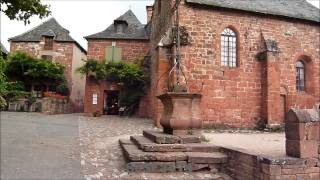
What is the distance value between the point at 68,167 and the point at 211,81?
966 cm

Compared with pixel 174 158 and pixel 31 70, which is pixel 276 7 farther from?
pixel 31 70

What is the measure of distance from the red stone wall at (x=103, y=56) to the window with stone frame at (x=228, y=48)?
7621mm

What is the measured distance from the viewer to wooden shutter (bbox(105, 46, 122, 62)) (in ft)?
79.3

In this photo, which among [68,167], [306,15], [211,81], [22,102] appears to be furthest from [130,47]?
[68,167]

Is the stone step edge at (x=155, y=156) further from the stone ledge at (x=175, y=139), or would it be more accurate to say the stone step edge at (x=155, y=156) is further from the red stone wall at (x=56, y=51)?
A: the red stone wall at (x=56, y=51)

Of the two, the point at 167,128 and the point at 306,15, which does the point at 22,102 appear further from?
the point at 306,15

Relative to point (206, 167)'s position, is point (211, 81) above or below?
above

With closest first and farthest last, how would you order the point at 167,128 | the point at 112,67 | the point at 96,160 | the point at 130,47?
the point at 96,160 → the point at 167,128 → the point at 112,67 → the point at 130,47

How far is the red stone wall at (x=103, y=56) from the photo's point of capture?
908 inches

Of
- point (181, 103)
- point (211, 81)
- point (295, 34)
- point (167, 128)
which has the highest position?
point (295, 34)

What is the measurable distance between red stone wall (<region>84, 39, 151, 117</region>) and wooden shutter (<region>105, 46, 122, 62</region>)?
235 mm

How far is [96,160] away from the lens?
8352 mm

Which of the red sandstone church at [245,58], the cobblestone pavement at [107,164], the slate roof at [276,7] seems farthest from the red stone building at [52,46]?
the cobblestone pavement at [107,164]

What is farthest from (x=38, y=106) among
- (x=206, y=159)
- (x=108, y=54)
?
(x=206, y=159)
